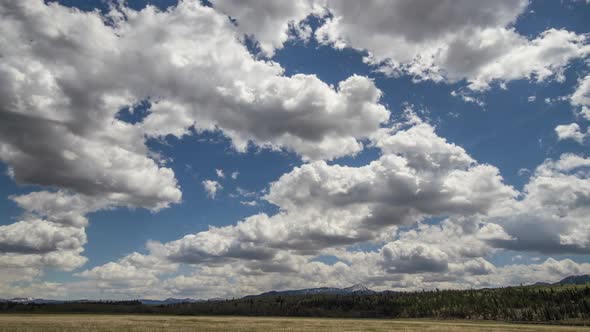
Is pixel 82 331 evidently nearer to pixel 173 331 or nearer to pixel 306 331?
pixel 173 331

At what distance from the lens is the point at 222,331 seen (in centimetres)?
6125

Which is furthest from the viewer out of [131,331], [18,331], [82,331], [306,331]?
[306,331]

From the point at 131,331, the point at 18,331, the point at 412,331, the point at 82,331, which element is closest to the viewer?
the point at 18,331

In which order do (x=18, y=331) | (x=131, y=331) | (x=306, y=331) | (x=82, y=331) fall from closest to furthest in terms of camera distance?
(x=18, y=331)
(x=82, y=331)
(x=131, y=331)
(x=306, y=331)

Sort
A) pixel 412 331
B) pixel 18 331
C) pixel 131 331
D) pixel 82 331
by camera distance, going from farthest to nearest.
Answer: pixel 412 331, pixel 131 331, pixel 82 331, pixel 18 331

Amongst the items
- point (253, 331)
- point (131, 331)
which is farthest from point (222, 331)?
point (131, 331)

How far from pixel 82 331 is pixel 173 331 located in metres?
12.0

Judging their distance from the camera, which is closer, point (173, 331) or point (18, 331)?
point (18, 331)

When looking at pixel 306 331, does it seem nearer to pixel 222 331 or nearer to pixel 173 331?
pixel 222 331

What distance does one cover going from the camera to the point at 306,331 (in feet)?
235

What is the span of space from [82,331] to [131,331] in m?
6.62

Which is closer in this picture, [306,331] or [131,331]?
[131,331]

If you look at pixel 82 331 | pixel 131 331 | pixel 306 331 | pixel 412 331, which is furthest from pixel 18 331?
pixel 412 331

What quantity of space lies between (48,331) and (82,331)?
410 centimetres
